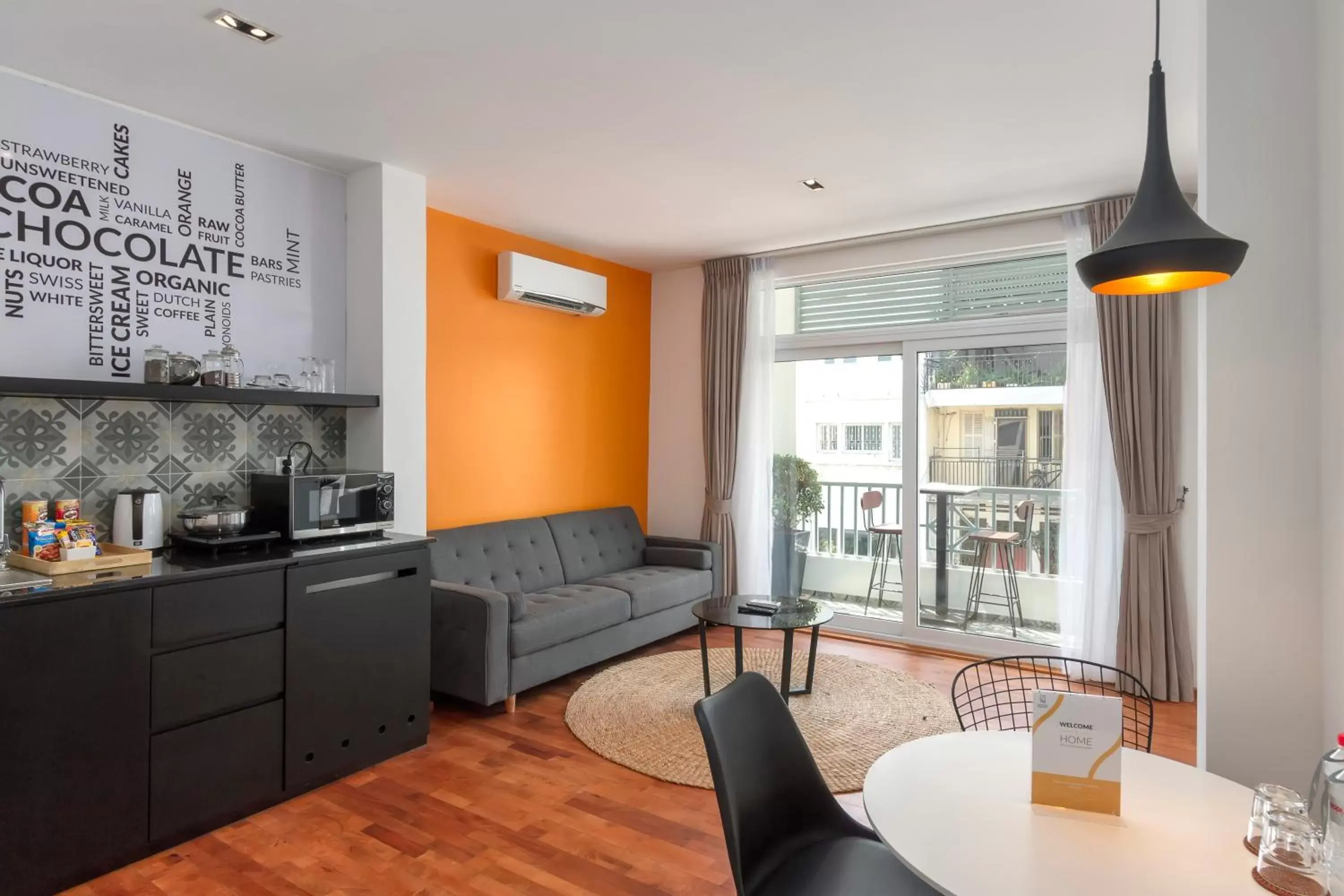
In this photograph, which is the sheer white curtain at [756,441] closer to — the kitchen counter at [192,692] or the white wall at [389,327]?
the white wall at [389,327]

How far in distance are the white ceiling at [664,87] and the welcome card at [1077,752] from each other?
2053 mm

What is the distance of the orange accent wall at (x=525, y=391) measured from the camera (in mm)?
4473

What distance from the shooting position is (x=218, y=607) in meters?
2.69

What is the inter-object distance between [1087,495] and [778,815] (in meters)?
3.42

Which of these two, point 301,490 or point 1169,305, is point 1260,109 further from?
point 301,490

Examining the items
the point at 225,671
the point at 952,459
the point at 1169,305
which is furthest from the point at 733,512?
the point at 225,671

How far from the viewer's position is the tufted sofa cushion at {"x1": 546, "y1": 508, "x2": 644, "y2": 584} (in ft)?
16.4

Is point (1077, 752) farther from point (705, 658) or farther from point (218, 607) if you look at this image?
point (218, 607)

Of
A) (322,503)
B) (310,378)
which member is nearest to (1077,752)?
(322,503)

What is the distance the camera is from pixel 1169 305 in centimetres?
412

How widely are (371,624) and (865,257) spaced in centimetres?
383

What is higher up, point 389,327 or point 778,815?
point 389,327

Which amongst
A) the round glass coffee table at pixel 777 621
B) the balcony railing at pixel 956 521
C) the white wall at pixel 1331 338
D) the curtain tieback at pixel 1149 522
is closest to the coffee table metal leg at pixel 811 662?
the round glass coffee table at pixel 777 621

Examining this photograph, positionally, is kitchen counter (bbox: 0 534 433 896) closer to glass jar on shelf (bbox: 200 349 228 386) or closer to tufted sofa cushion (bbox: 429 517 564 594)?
glass jar on shelf (bbox: 200 349 228 386)
